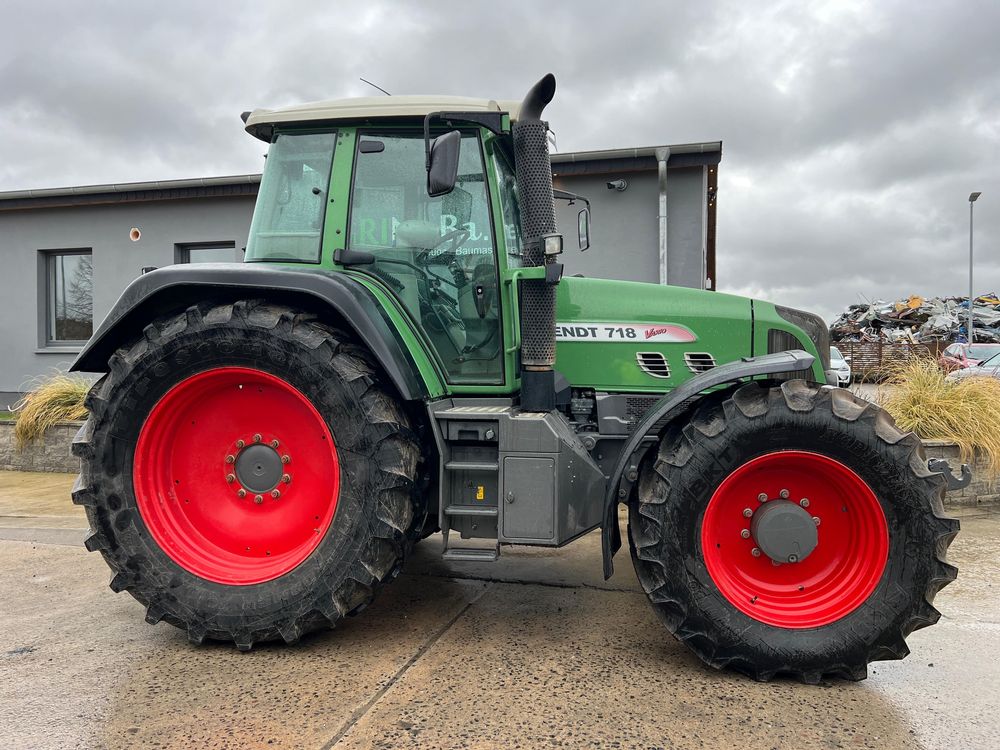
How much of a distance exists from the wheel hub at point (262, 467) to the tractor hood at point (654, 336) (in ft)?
4.74

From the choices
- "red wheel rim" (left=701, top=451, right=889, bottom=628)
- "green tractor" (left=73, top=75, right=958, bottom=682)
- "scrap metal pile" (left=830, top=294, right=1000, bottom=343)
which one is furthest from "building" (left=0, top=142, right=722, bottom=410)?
"scrap metal pile" (left=830, top=294, right=1000, bottom=343)

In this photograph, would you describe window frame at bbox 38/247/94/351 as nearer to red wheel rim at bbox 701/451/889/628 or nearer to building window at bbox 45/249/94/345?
building window at bbox 45/249/94/345

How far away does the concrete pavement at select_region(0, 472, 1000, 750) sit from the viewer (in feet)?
7.26

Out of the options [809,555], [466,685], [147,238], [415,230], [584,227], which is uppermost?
[147,238]

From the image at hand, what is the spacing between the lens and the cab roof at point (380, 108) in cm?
304

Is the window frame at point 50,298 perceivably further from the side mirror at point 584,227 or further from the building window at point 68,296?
the side mirror at point 584,227

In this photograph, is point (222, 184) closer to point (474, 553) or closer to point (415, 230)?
point (415, 230)

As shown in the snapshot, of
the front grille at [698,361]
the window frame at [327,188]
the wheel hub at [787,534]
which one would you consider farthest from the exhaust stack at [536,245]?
the wheel hub at [787,534]

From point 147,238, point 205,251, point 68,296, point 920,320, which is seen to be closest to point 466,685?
point 205,251

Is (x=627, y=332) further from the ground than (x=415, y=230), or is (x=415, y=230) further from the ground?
(x=415, y=230)

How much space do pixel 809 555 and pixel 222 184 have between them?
9.50m

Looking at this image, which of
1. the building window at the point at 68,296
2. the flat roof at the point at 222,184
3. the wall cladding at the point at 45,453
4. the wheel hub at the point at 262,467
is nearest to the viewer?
the wheel hub at the point at 262,467

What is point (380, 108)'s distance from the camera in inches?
121

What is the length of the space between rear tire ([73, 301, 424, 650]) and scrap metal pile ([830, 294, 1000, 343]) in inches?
1065
